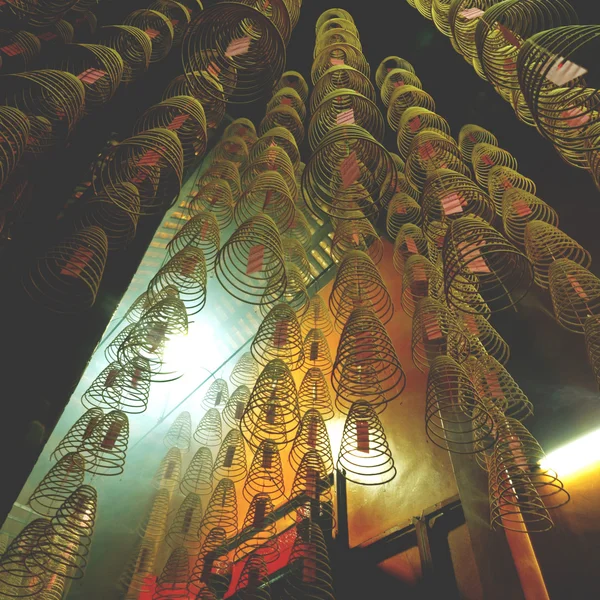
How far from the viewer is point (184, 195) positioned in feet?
17.9

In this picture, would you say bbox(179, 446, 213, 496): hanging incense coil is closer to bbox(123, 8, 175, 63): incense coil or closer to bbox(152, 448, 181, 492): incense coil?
bbox(152, 448, 181, 492): incense coil

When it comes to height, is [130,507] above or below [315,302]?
below

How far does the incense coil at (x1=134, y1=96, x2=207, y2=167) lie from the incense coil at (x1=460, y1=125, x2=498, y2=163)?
7.04ft

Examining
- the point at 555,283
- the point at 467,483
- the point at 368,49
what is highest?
the point at 368,49

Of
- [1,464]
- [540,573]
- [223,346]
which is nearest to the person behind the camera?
[1,464]

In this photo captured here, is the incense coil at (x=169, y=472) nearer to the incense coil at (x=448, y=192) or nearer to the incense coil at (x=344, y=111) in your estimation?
Answer: the incense coil at (x=344, y=111)

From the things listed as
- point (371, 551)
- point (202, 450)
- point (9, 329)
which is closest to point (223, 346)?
point (202, 450)

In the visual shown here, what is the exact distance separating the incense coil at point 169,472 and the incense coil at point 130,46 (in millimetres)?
5215

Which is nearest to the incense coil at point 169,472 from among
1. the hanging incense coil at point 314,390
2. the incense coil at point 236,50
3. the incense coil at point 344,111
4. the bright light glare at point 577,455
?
the hanging incense coil at point 314,390

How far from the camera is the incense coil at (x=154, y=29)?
2908 mm

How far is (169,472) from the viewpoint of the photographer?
6398mm

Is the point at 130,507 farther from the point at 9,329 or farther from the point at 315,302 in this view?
the point at 9,329

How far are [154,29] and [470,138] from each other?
2.61 meters

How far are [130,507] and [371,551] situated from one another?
4.43m
